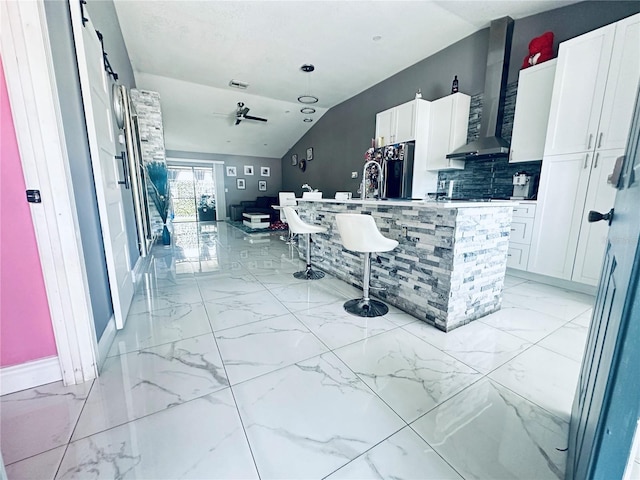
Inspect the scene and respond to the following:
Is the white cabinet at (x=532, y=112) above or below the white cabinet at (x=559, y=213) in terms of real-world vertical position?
above

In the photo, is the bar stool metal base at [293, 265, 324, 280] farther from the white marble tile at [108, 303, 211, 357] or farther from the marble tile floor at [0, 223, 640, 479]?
the white marble tile at [108, 303, 211, 357]

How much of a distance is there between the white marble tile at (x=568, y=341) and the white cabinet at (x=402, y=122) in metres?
3.16

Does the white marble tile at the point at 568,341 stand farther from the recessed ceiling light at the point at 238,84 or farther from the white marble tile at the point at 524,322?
the recessed ceiling light at the point at 238,84

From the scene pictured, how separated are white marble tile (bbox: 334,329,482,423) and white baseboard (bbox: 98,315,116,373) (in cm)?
138

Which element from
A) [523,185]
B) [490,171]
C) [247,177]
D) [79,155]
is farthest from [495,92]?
[247,177]

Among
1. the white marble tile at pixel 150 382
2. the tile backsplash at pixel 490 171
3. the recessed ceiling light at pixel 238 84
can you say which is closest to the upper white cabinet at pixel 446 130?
the tile backsplash at pixel 490 171

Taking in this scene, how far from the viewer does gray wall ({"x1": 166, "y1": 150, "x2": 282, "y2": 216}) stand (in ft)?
32.1

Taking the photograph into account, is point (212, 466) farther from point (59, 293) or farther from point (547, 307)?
point (547, 307)

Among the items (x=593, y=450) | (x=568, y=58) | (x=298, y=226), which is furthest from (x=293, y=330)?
(x=568, y=58)

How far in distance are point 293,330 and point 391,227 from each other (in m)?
1.17

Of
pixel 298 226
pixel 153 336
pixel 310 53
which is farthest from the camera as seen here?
pixel 310 53

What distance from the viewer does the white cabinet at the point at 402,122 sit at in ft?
13.3

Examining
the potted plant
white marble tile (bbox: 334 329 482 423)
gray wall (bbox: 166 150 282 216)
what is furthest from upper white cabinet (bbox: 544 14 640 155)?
gray wall (bbox: 166 150 282 216)

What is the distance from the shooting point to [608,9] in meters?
2.58
